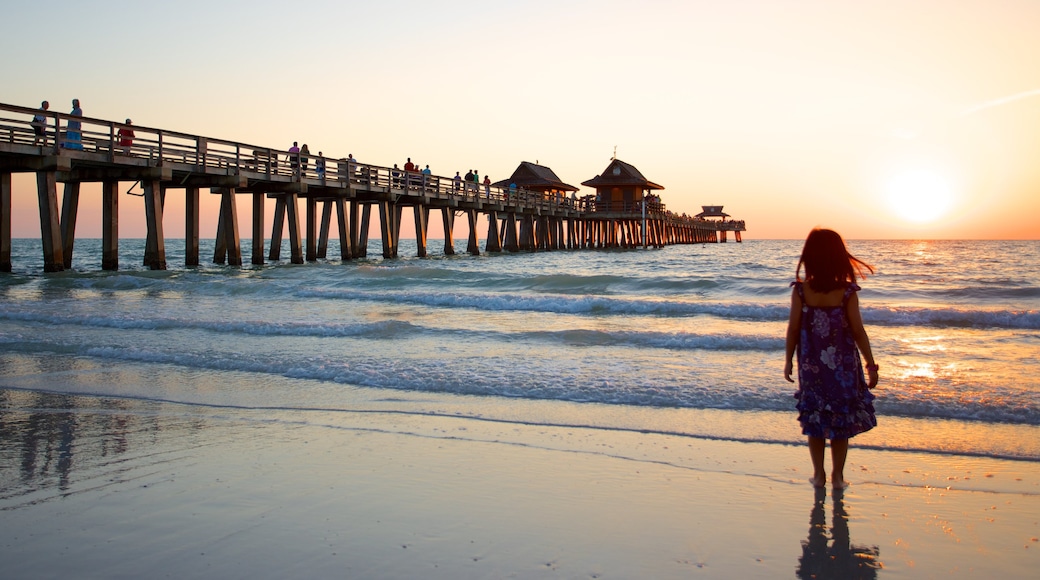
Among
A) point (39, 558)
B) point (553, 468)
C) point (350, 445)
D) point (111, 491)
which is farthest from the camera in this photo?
point (350, 445)

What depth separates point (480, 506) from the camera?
159 inches

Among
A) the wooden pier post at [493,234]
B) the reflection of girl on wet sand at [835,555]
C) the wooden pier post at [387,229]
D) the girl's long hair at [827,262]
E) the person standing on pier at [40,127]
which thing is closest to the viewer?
the reflection of girl on wet sand at [835,555]

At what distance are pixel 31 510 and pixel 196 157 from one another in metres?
19.3

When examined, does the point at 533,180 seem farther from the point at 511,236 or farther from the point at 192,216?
the point at 192,216

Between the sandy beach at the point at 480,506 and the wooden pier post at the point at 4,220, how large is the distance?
47.3 feet

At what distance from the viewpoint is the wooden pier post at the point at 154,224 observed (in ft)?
68.2

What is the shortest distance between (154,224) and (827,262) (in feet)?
67.5

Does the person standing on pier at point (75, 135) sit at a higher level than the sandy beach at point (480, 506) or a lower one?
higher

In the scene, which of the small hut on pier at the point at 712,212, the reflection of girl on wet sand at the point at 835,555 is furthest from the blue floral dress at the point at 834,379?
the small hut on pier at the point at 712,212

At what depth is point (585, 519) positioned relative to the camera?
3.85 metres

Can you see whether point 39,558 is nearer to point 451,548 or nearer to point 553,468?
point 451,548

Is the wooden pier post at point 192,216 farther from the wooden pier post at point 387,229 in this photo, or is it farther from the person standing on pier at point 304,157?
the wooden pier post at point 387,229

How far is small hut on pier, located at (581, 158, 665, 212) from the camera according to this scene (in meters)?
56.9

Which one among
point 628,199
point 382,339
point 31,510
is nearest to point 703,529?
point 31,510
